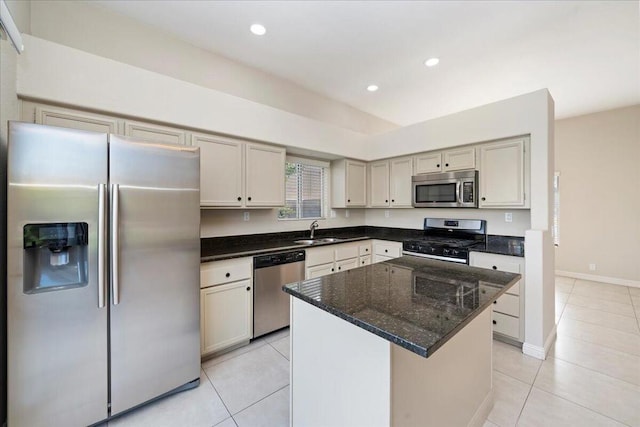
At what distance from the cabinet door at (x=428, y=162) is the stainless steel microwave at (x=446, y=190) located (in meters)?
0.07

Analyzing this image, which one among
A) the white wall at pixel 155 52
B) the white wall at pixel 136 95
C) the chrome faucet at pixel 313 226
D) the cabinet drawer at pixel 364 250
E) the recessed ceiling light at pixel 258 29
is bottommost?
the cabinet drawer at pixel 364 250

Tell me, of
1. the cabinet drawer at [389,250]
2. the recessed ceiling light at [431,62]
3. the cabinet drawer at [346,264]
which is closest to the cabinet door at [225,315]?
the cabinet drawer at [346,264]

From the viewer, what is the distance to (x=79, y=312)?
154 cm

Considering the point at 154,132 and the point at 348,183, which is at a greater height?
the point at 154,132

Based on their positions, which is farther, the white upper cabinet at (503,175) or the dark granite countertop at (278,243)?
the white upper cabinet at (503,175)

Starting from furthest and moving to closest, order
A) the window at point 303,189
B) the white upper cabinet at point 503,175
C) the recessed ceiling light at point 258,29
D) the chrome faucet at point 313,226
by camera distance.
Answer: the chrome faucet at point 313,226
the window at point 303,189
the white upper cabinet at point 503,175
the recessed ceiling light at point 258,29

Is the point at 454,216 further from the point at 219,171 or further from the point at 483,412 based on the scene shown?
the point at 219,171

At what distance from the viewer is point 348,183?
406cm

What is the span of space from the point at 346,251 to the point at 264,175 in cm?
146

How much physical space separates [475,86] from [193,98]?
3.49 metres

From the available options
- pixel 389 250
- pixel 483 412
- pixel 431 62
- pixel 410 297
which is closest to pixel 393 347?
pixel 410 297

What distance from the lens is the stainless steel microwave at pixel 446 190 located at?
Answer: 10.2 ft

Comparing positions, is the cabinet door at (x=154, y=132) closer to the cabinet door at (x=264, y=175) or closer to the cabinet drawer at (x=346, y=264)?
the cabinet door at (x=264, y=175)

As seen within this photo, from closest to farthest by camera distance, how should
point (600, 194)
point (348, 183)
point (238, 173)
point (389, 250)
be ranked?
point (238, 173) < point (389, 250) < point (348, 183) < point (600, 194)
